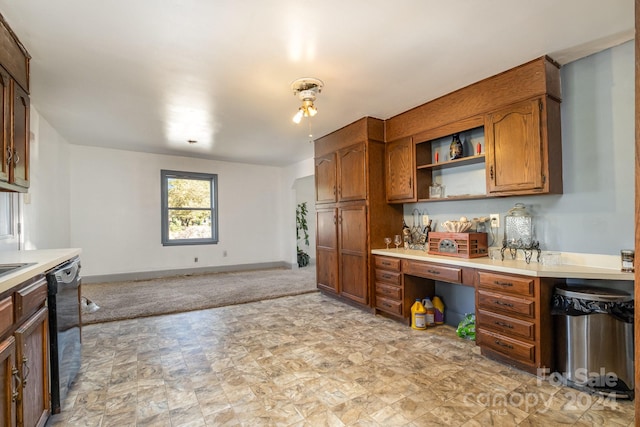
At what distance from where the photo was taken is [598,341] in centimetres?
207

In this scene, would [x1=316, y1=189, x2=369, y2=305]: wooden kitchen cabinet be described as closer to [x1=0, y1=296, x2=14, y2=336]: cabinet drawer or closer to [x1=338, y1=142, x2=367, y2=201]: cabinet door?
[x1=338, y1=142, x2=367, y2=201]: cabinet door

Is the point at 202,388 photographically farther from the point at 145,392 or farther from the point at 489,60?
the point at 489,60

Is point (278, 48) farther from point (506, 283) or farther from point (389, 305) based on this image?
point (389, 305)

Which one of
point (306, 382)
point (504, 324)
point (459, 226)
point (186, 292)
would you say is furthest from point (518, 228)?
point (186, 292)

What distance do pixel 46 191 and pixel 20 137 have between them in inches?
91.3

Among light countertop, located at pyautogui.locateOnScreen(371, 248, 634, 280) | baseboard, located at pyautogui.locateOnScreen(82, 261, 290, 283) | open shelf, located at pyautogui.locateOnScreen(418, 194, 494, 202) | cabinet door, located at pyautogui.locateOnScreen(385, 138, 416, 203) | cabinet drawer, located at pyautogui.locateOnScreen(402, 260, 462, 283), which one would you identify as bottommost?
baseboard, located at pyautogui.locateOnScreen(82, 261, 290, 283)

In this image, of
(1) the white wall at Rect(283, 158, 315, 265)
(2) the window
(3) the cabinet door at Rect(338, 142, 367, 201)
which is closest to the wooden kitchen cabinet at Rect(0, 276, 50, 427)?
(3) the cabinet door at Rect(338, 142, 367, 201)

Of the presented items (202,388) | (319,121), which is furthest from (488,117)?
(202,388)

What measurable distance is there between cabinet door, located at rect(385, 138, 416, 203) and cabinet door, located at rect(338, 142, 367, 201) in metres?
0.31

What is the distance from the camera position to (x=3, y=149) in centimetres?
196

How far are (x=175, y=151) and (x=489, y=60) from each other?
17.2ft

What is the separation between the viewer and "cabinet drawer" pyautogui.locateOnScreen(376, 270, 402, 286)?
343 centimetres

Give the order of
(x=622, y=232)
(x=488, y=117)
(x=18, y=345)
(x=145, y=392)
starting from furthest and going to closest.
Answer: (x=488, y=117), (x=622, y=232), (x=145, y=392), (x=18, y=345)

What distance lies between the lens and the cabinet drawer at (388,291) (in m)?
3.42
